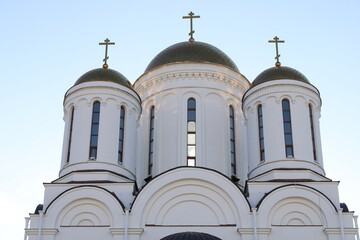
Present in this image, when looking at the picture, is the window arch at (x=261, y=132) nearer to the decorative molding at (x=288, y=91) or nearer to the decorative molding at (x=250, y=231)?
the decorative molding at (x=288, y=91)

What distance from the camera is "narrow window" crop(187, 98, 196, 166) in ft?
77.2


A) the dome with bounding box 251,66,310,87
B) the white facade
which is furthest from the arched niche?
the dome with bounding box 251,66,310,87

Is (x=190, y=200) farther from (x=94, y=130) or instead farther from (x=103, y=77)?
(x=103, y=77)

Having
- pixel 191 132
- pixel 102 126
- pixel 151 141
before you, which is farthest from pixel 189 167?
pixel 151 141

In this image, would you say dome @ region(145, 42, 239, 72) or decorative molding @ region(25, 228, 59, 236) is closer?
decorative molding @ region(25, 228, 59, 236)

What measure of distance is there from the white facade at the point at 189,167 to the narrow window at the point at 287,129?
0.16 meters

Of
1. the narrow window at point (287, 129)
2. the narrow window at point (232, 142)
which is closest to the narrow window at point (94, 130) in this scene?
the narrow window at point (232, 142)

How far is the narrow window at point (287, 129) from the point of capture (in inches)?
849

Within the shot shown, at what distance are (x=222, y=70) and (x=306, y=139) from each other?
5.62 metres

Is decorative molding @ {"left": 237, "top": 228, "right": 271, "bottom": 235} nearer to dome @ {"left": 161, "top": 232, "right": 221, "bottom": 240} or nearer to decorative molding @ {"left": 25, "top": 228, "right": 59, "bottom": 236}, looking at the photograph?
dome @ {"left": 161, "top": 232, "right": 221, "bottom": 240}

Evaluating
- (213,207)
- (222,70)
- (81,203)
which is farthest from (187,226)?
(222,70)

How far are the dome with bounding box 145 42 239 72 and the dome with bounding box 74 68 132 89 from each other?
2552 mm

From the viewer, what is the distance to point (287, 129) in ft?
71.8

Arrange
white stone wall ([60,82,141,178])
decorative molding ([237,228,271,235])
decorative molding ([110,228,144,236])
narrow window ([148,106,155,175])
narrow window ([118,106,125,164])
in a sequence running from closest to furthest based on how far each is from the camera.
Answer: decorative molding ([237,228,271,235]) < decorative molding ([110,228,144,236]) < white stone wall ([60,82,141,178]) < narrow window ([118,106,125,164]) < narrow window ([148,106,155,175])
